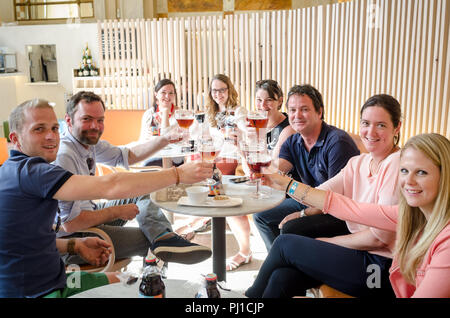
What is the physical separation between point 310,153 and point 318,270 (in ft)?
3.71

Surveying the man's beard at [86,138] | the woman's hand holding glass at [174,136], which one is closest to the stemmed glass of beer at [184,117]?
the woman's hand holding glass at [174,136]

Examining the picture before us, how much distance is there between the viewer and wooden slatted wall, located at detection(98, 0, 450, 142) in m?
4.27

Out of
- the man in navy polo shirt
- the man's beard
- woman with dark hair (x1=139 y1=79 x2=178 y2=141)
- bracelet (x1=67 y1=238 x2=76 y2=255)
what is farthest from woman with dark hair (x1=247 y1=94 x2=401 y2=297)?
woman with dark hair (x1=139 y1=79 x2=178 y2=141)

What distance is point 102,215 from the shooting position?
238 centimetres

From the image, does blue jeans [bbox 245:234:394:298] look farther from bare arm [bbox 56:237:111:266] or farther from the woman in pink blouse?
bare arm [bbox 56:237:111:266]

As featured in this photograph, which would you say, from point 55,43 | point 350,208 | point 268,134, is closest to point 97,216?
point 350,208

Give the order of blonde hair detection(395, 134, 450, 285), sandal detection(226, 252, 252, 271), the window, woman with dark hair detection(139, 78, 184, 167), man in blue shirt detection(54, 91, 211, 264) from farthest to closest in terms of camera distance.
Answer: the window < woman with dark hair detection(139, 78, 184, 167) < sandal detection(226, 252, 252, 271) < man in blue shirt detection(54, 91, 211, 264) < blonde hair detection(395, 134, 450, 285)

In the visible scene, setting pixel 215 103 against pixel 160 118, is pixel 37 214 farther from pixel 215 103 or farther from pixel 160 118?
pixel 215 103

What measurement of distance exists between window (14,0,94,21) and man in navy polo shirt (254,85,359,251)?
24.1 feet

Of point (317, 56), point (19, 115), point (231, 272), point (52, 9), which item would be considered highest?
point (52, 9)
